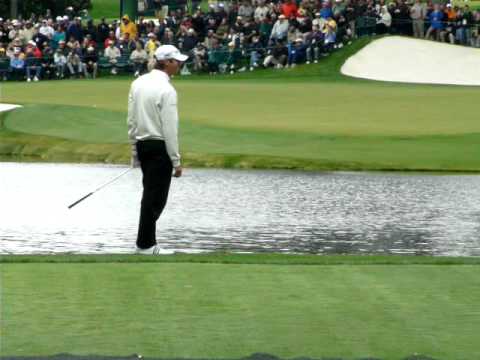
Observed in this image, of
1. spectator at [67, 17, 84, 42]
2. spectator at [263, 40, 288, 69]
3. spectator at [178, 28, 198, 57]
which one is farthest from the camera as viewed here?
spectator at [67, 17, 84, 42]

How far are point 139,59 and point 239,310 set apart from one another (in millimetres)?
39665

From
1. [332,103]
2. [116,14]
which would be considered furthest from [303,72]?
[116,14]

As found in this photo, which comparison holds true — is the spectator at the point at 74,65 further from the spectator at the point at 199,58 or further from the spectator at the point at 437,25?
the spectator at the point at 437,25

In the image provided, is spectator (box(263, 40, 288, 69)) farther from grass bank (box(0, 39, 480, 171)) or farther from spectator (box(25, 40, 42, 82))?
grass bank (box(0, 39, 480, 171))

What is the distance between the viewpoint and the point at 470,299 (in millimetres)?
8930

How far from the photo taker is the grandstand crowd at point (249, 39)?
47312 millimetres

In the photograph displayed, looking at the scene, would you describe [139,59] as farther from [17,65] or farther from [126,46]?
[17,65]

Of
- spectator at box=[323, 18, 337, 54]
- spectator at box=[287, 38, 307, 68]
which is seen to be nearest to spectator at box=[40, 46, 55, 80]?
spectator at box=[287, 38, 307, 68]

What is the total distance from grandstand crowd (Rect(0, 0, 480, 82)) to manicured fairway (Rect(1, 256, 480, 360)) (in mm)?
37337

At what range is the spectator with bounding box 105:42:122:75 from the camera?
4862 cm

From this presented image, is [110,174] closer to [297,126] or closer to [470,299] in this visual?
[297,126]

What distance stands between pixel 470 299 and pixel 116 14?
Answer: 91.6 meters

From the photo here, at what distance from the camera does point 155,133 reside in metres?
11.9

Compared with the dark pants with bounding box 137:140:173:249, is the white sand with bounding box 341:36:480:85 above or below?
below
